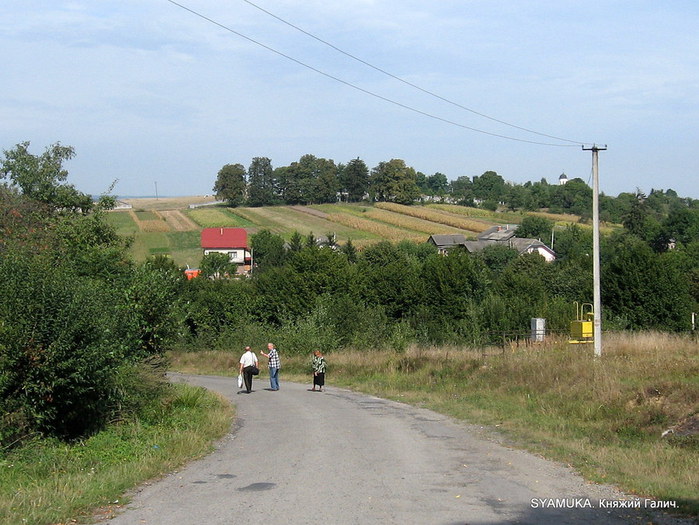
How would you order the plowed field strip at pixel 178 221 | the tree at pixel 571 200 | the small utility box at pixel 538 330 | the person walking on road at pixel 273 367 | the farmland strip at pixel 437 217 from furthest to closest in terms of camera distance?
the tree at pixel 571 200
the farmland strip at pixel 437 217
the plowed field strip at pixel 178 221
the small utility box at pixel 538 330
the person walking on road at pixel 273 367

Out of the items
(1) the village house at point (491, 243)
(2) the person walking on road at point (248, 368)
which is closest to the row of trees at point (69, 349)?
(2) the person walking on road at point (248, 368)

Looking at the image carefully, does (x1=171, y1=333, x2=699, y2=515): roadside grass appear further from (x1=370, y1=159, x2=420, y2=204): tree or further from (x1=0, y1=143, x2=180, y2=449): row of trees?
(x1=370, y1=159, x2=420, y2=204): tree

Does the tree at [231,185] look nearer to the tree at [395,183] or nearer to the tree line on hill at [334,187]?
the tree line on hill at [334,187]

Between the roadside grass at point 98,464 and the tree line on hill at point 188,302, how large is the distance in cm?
80

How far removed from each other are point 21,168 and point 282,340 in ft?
66.2

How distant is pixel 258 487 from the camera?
385 inches

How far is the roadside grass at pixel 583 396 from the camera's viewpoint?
37.8 ft

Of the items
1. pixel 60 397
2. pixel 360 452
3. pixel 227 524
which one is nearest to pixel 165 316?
pixel 60 397

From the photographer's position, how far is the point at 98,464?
11.8 meters

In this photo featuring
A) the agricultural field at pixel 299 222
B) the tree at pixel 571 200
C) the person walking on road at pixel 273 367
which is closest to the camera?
the person walking on road at pixel 273 367

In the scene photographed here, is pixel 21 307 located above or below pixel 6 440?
above

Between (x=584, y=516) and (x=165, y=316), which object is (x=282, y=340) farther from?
(x=584, y=516)

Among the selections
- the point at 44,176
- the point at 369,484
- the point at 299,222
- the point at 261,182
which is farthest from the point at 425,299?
the point at 261,182

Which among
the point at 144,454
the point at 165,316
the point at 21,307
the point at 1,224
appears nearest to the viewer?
the point at 144,454
